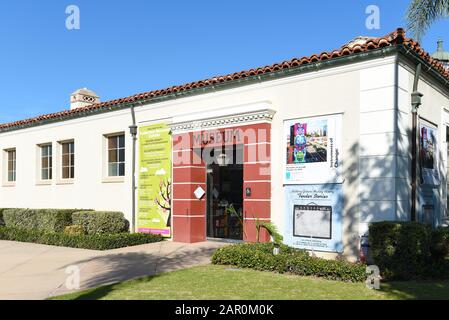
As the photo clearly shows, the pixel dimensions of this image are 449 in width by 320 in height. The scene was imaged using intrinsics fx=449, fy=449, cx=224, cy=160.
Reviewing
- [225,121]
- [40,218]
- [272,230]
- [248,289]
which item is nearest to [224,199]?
[225,121]

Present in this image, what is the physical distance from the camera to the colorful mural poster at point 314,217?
9602 millimetres

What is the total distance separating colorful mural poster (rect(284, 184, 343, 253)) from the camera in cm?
960

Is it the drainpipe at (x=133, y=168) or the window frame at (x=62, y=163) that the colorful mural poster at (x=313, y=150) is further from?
the window frame at (x=62, y=163)

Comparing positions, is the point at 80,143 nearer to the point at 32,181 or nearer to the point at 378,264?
the point at 32,181

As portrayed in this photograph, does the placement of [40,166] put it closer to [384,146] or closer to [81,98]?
[81,98]

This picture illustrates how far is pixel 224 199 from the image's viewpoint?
12.8 metres

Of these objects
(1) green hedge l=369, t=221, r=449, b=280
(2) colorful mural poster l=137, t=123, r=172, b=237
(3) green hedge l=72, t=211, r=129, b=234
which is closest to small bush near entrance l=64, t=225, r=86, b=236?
(3) green hedge l=72, t=211, r=129, b=234

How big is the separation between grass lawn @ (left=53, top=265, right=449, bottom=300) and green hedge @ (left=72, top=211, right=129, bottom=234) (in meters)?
6.23

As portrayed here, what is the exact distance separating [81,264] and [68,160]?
27.7 feet

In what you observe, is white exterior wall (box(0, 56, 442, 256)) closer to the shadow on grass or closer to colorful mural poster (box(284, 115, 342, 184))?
colorful mural poster (box(284, 115, 342, 184))

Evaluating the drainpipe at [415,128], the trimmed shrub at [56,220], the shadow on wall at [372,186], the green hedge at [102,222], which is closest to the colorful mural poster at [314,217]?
the shadow on wall at [372,186]
